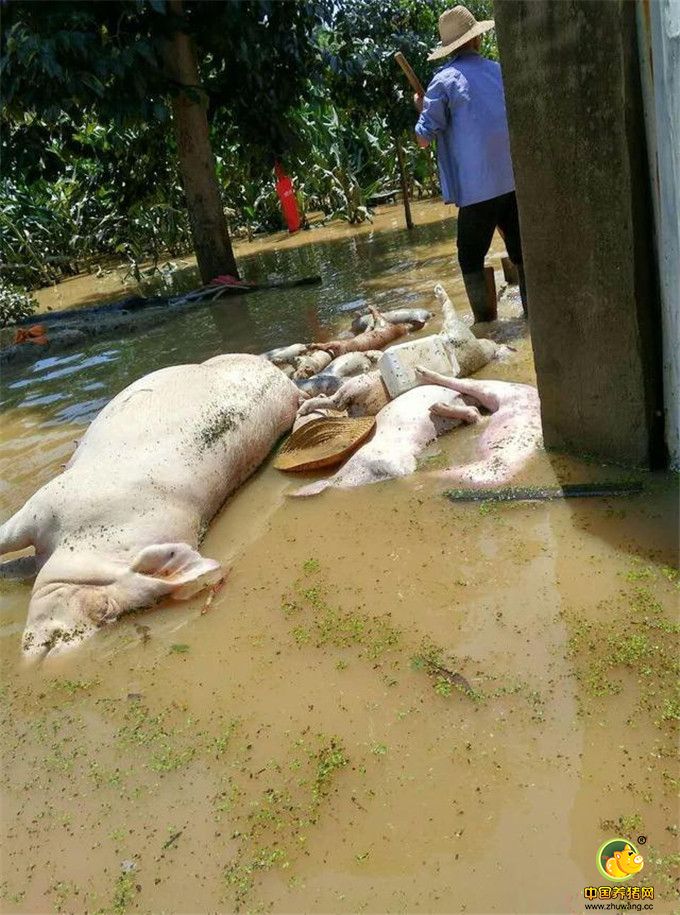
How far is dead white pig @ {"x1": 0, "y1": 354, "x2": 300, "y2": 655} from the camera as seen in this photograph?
288 cm

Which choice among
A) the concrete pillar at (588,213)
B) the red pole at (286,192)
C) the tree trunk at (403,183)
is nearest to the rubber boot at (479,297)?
the concrete pillar at (588,213)

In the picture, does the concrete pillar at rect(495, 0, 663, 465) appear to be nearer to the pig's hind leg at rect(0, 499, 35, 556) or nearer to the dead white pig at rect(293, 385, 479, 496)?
the dead white pig at rect(293, 385, 479, 496)

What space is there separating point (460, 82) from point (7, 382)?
509cm

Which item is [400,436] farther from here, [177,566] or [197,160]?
[197,160]

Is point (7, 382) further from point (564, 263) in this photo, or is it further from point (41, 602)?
point (564, 263)

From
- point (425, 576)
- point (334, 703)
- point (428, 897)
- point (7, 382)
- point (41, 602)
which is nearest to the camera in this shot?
point (428, 897)

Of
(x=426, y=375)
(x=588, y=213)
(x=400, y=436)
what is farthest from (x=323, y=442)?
(x=588, y=213)

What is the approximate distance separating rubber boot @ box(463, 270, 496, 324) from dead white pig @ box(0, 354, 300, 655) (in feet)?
6.88

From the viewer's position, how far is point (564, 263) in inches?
114

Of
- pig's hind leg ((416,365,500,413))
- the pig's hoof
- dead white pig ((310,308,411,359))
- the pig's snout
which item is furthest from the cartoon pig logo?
dead white pig ((310,308,411,359))

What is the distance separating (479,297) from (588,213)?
111 inches

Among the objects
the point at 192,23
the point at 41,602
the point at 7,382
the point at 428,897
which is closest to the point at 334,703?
the point at 428,897

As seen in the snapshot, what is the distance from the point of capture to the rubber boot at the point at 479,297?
5.45 m

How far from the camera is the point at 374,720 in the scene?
2.06m
